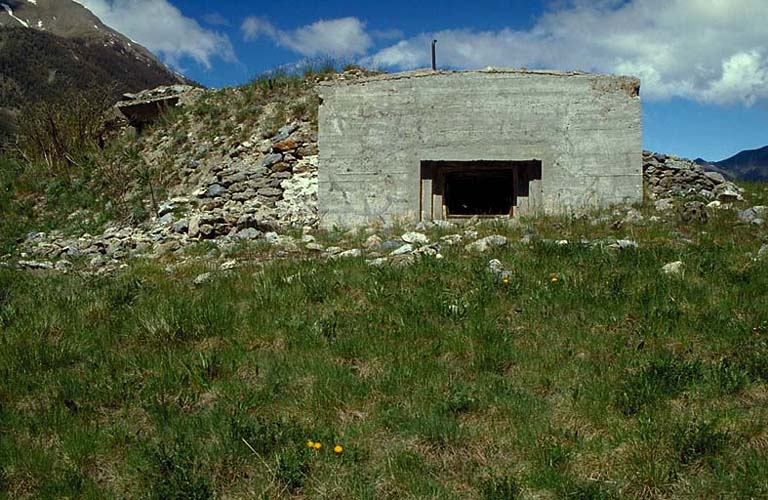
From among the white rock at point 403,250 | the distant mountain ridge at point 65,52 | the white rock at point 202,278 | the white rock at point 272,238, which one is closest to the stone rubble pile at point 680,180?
the white rock at point 403,250

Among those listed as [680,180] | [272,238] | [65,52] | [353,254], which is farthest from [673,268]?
[65,52]

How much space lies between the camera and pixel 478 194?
1300 centimetres

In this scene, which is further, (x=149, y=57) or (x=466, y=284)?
(x=149, y=57)

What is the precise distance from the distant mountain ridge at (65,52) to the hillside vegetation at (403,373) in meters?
76.3

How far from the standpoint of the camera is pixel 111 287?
22.8 feet

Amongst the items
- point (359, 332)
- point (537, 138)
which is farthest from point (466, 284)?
point (537, 138)

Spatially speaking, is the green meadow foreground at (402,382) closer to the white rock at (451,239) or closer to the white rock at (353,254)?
the white rock at (353,254)

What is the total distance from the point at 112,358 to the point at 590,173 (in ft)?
28.7

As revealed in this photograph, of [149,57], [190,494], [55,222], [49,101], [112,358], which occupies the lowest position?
[190,494]

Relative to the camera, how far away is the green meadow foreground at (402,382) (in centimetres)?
351

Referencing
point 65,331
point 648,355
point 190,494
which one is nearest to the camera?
point 190,494

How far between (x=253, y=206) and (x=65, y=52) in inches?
5559

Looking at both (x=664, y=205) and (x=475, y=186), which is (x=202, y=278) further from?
(x=664, y=205)

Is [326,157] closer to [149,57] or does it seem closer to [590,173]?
[590,173]
